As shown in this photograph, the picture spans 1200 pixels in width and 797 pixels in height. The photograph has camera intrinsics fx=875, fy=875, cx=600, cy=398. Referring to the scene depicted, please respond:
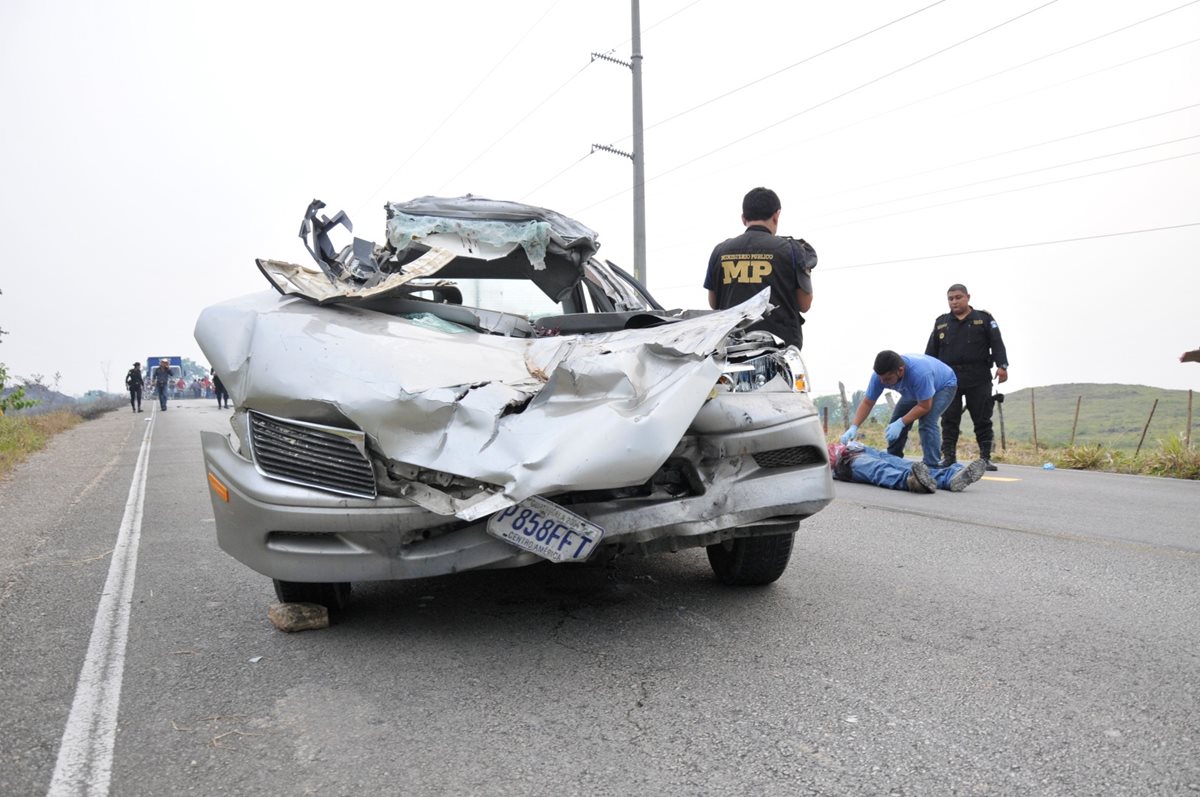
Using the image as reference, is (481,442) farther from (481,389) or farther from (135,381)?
(135,381)

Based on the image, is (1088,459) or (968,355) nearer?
(968,355)

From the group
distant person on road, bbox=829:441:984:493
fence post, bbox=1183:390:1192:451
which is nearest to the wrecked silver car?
distant person on road, bbox=829:441:984:493

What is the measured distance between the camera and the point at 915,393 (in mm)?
7898

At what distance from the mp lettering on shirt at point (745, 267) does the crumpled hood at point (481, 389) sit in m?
1.45

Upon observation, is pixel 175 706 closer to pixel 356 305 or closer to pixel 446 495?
pixel 446 495

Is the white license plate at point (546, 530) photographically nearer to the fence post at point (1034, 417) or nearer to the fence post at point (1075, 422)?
the fence post at point (1075, 422)

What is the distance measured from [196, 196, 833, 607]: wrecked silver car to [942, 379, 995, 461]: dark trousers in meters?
5.91

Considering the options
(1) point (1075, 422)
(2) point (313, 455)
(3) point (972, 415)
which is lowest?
(1) point (1075, 422)

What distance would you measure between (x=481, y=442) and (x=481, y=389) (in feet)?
0.91

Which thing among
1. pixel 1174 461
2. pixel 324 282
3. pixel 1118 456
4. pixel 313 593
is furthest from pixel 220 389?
pixel 1118 456

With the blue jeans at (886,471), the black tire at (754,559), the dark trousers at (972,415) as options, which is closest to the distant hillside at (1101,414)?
the dark trousers at (972,415)

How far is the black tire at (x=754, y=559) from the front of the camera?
12.7 feet

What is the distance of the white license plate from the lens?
2920 mm

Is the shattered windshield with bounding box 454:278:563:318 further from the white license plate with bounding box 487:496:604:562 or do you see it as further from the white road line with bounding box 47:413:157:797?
the white road line with bounding box 47:413:157:797
